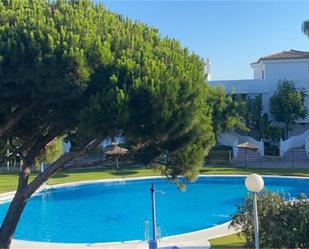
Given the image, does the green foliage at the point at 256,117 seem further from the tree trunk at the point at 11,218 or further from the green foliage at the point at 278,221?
the tree trunk at the point at 11,218

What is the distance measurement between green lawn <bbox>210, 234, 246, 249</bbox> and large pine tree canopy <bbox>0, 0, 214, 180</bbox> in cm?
382

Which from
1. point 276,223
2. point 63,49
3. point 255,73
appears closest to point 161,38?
point 63,49

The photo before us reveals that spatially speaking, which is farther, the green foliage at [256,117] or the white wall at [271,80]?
the white wall at [271,80]

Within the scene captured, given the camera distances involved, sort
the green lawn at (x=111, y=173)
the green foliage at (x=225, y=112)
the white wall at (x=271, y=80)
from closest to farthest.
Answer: the green lawn at (x=111, y=173) < the green foliage at (x=225, y=112) < the white wall at (x=271, y=80)

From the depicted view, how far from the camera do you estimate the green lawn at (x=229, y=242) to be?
39.6 feet

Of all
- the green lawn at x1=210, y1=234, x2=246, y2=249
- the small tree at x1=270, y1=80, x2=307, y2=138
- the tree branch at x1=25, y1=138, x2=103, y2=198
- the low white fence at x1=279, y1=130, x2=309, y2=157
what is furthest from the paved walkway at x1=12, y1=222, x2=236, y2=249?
the small tree at x1=270, y1=80, x2=307, y2=138

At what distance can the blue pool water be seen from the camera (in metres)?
17.1

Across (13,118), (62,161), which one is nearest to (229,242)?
(62,161)

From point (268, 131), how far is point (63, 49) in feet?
99.4

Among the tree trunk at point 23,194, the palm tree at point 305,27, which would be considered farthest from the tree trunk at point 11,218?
the palm tree at point 305,27

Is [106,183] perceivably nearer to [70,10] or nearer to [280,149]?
[280,149]

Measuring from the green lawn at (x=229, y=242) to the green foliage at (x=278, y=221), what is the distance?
115cm

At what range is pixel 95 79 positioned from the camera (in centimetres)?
832

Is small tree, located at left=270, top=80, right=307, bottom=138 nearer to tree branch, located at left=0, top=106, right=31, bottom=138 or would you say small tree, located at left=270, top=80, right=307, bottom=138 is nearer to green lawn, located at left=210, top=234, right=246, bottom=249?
green lawn, located at left=210, top=234, right=246, bottom=249
